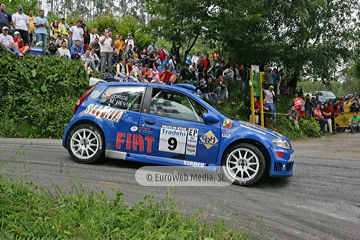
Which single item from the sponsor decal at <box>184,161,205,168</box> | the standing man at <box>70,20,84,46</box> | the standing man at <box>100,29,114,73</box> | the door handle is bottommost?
the sponsor decal at <box>184,161,205,168</box>

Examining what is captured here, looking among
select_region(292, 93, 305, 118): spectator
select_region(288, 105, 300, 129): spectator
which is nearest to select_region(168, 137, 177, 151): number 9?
select_region(288, 105, 300, 129): spectator

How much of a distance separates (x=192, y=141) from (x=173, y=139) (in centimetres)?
38

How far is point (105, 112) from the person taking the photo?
725cm

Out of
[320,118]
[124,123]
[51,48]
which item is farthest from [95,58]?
[320,118]

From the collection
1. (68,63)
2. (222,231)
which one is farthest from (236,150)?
(68,63)

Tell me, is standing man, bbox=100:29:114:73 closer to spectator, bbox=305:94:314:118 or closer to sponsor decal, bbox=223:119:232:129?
sponsor decal, bbox=223:119:232:129

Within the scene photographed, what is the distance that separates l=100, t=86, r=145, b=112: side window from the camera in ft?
23.7

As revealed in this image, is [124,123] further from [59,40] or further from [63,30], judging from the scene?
[63,30]

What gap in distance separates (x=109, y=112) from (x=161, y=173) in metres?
1.67

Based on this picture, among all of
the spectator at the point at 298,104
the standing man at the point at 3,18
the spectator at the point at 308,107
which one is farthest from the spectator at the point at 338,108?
the standing man at the point at 3,18

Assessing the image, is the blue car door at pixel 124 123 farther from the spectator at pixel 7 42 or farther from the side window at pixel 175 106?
the spectator at pixel 7 42

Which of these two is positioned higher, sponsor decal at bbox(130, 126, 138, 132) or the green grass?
sponsor decal at bbox(130, 126, 138, 132)

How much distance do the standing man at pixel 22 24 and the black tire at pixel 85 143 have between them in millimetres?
9834

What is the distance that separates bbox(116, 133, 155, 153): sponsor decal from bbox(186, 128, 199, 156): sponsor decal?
2.36 feet
